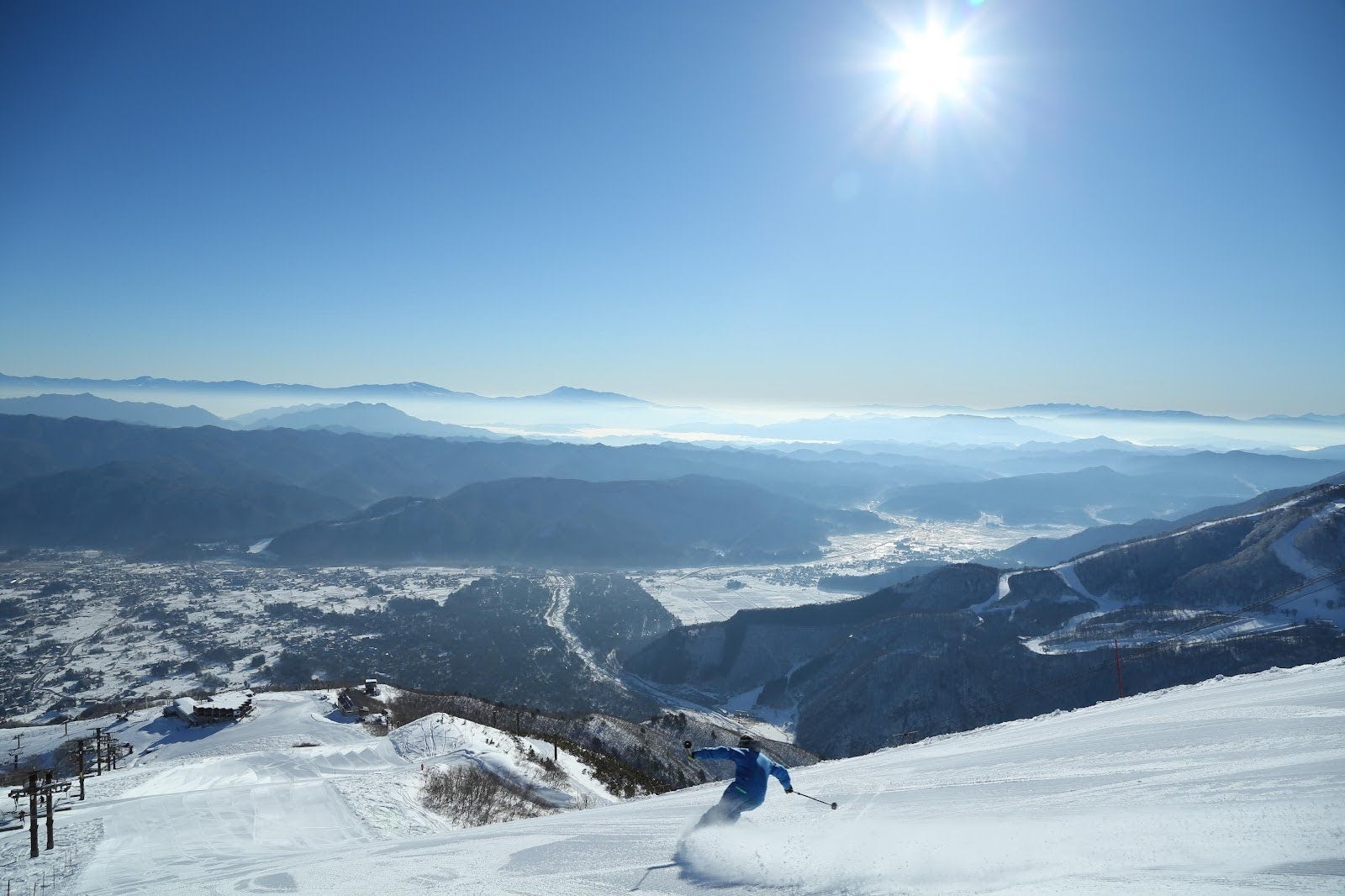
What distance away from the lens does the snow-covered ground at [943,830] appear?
5.33 m

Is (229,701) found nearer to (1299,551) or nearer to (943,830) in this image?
(943,830)

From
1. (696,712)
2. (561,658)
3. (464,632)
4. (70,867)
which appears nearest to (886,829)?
(70,867)

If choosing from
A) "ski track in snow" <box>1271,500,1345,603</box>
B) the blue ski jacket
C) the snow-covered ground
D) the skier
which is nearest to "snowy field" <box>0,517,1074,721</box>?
the snow-covered ground

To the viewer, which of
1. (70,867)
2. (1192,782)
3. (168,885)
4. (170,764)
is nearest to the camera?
(1192,782)

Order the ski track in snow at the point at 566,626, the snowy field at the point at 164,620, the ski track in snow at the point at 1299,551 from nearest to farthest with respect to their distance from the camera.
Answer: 1. the ski track in snow at the point at 1299,551
2. the snowy field at the point at 164,620
3. the ski track in snow at the point at 566,626

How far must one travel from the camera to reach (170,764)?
2341 cm

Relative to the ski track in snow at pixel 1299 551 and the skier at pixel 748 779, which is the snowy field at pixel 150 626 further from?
the ski track in snow at pixel 1299 551

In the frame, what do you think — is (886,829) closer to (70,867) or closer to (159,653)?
(70,867)

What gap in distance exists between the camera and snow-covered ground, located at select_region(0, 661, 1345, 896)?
5332 millimetres

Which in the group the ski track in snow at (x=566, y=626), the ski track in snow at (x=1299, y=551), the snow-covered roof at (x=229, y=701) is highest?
the ski track in snow at (x=1299, y=551)

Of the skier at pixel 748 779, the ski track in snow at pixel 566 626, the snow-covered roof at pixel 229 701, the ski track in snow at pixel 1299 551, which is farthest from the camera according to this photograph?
the ski track in snow at pixel 566 626

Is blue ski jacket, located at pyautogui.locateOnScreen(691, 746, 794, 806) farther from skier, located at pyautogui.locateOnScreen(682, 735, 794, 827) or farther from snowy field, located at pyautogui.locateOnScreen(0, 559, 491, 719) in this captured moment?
snowy field, located at pyautogui.locateOnScreen(0, 559, 491, 719)

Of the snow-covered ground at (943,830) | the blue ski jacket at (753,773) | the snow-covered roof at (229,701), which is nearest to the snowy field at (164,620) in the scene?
the snow-covered roof at (229,701)

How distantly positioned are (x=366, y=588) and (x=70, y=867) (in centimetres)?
19168
